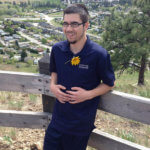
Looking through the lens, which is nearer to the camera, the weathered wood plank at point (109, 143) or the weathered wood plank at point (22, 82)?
the weathered wood plank at point (109, 143)

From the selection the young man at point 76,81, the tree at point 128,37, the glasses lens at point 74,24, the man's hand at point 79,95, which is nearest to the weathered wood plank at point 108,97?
the young man at point 76,81

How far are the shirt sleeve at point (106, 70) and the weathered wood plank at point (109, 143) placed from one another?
844mm

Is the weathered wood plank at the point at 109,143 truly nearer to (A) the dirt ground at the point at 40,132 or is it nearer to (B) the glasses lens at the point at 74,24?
(A) the dirt ground at the point at 40,132

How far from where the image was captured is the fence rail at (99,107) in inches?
86.5

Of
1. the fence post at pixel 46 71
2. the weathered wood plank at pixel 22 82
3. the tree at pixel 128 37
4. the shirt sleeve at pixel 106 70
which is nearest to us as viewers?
the shirt sleeve at pixel 106 70

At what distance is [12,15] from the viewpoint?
129 m

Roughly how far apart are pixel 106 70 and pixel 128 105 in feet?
1.64

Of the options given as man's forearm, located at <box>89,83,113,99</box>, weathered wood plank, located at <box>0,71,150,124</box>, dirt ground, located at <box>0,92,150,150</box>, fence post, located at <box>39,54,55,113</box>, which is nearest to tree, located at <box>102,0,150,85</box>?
dirt ground, located at <box>0,92,150,150</box>

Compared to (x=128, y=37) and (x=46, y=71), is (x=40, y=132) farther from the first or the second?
(x=128, y=37)

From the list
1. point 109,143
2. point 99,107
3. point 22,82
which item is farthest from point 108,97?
point 22,82

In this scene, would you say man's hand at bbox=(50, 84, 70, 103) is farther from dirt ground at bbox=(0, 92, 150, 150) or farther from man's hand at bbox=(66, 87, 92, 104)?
dirt ground at bbox=(0, 92, 150, 150)

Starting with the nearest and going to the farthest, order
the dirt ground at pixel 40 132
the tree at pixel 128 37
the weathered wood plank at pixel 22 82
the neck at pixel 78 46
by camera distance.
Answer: the neck at pixel 78 46 < the weathered wood plank at pixel 22 82 < the dirt ground at pixel 40 132 < the tree at pixel 128 37

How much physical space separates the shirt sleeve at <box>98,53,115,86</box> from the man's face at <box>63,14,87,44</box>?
13.3 inches

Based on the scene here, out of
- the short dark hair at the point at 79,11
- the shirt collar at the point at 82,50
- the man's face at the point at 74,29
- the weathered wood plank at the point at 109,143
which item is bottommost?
the weathered wood plank at the point at 109,143
